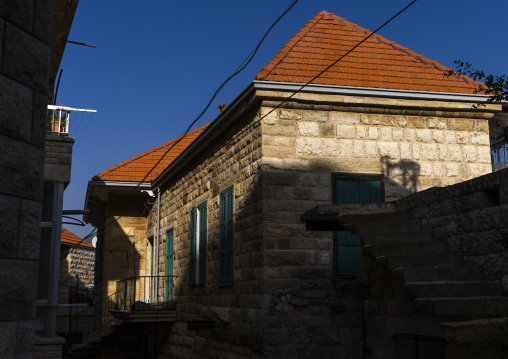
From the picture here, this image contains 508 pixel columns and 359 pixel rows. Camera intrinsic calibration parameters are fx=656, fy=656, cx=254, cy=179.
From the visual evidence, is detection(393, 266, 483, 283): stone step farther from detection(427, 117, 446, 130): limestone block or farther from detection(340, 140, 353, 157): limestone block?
detection(427, 117, 446, 130): limestone block

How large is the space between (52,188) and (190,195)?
3.29m

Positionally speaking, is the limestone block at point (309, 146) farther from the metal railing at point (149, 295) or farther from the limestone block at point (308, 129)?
the metal railing at point (149, 295)

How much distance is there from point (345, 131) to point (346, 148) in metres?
0.27

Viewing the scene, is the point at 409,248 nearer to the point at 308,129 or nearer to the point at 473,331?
the point at 473,331

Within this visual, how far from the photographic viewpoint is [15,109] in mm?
3941

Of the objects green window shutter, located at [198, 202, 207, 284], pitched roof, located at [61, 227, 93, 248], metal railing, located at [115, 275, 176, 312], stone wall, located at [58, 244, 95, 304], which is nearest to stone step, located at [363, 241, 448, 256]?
green window shutter, located at [198, 202, 207, 284]

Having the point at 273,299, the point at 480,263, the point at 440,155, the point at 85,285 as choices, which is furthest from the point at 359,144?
the point at 85,285

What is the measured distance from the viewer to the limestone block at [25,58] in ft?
12.9

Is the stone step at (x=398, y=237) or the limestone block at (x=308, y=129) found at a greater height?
the limestone block at (x=308, y=129)

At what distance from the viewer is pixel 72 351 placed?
16.4 metres

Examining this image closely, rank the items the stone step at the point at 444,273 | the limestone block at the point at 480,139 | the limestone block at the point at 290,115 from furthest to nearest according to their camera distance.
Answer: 1. the limestone block at the point at 480,139
2. the limestone block at the point at 290,115
3. the stone step at the point at 444,273

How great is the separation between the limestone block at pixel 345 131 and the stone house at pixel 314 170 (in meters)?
0.02

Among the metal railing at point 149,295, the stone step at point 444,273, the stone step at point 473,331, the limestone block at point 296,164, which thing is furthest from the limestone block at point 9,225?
the metal railing at point 149,295

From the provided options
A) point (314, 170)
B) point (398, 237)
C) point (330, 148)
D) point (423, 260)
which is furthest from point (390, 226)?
point (330, 148)
